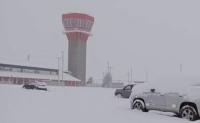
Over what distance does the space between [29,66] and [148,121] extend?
8188 centimetres

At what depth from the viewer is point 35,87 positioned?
4475cm

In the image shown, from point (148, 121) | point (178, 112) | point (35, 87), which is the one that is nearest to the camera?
point (148, 121)

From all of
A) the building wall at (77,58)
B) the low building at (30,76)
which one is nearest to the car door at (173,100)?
the low building at (30,76)

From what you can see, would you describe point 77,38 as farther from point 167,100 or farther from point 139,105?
point 167,100

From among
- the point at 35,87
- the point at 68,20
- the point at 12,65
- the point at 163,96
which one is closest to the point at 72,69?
the point at 68,20

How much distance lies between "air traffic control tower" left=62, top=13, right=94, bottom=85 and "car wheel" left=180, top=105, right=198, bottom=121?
93183 mm

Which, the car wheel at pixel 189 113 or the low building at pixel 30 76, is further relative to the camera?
the low building at pixel 30 76

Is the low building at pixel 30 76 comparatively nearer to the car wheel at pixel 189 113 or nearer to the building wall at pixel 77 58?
the building wall at pixel 77 58

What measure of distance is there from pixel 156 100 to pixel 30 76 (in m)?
76.1

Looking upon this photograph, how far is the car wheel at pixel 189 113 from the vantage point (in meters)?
13.2

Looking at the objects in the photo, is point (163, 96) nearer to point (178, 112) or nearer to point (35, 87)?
point (178, 112)

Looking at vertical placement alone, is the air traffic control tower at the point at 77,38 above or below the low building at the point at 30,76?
above

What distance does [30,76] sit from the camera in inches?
3472

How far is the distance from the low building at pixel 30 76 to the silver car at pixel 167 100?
2614 inches
